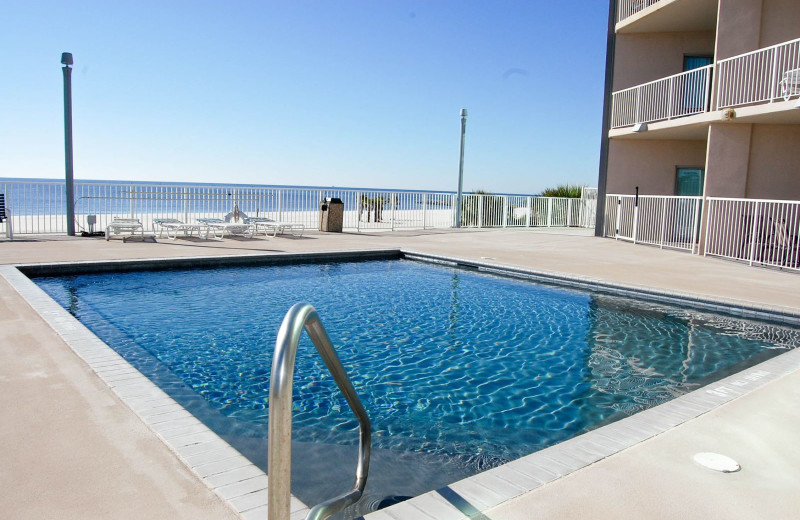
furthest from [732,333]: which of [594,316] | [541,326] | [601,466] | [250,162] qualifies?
[250,162]

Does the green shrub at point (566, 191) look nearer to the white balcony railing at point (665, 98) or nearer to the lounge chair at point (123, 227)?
the white balcony railing at point (665, 98)

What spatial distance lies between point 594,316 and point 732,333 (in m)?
1.53

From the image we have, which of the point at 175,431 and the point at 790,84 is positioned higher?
the point at 790,84

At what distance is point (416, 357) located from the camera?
17.9 ft

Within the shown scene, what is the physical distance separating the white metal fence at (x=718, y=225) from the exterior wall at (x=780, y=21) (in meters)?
3.68

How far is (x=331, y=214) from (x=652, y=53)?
10.3 metres

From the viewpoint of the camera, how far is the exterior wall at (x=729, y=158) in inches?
500

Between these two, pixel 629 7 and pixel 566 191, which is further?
pixel 566 191

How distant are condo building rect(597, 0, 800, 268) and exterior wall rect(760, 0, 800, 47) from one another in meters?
0.02

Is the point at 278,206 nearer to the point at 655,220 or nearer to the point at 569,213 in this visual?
the point at 655,220

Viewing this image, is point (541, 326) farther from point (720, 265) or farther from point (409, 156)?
point (409, 156)

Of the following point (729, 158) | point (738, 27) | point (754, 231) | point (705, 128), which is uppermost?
point (738, 27)

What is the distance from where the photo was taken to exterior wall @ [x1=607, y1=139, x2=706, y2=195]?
1652 cm

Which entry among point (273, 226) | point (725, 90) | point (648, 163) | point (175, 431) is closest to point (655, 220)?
point (648, 163)
